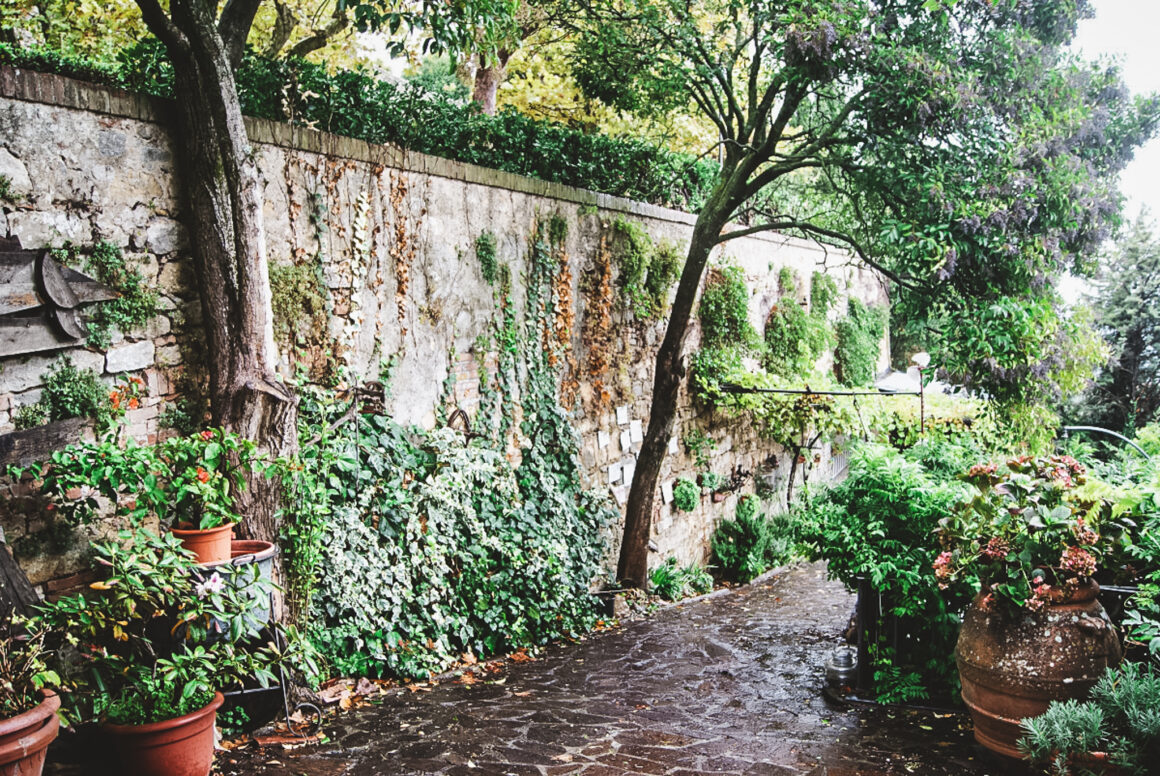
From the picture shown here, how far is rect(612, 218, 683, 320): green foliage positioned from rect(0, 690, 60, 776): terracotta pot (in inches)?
265

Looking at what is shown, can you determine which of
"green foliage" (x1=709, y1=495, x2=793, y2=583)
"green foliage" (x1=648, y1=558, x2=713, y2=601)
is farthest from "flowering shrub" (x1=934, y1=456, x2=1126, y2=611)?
"green foliage" (x1=709, y1=495, x2=793, y2=583)

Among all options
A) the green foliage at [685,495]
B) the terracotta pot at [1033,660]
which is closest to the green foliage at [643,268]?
the green foliage at [685,495]

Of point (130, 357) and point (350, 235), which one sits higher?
point (350, 235)

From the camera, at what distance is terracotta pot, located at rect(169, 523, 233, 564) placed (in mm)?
4023

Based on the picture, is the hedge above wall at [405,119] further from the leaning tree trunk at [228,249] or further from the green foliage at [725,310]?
the green foliage at [725,310]

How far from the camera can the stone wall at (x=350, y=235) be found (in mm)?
3932

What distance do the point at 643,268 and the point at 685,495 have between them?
2.78m

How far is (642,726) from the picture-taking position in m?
4.73

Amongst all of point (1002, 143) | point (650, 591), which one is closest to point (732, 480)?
point (650, 591)

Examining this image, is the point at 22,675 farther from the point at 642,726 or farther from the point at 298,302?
the point at 642,726

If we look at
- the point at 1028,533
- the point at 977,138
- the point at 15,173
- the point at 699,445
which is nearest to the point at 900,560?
the point at 1028,533

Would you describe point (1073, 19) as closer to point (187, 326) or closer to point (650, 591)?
point (650, 591)

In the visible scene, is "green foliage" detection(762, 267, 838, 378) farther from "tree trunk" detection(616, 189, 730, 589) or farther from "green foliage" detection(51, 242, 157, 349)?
"green foliage" detection(51, 242, 157, 349)

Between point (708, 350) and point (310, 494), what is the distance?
661cm
